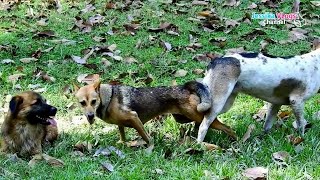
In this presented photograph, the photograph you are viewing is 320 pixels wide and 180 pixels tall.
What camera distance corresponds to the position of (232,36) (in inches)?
397

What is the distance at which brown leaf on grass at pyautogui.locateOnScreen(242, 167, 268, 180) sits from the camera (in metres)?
5.45

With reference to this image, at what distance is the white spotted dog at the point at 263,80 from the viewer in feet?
21.6

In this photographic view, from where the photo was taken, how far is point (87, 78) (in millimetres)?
8383

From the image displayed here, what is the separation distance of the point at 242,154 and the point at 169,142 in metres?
0.88

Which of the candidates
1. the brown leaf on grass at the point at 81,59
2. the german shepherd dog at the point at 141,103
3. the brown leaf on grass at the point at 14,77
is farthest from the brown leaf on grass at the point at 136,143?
the brown leaf on grass at the point at 81,59

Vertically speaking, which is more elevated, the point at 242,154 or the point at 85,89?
the point at 85,89

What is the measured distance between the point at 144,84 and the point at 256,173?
3.10 meters

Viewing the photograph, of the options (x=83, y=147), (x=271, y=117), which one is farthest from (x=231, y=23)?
(x=83, y=147)

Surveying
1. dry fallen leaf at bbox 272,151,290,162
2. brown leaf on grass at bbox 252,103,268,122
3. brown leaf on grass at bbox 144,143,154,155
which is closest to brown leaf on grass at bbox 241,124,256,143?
brown leaf on grass at bbox 252,103,268,122

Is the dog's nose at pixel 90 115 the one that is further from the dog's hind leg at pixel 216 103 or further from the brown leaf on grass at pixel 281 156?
the brown leaf on grass at pixel 281 156

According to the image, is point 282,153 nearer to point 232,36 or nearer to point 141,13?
point 232,36

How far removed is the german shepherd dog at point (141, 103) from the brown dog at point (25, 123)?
0.40 meters

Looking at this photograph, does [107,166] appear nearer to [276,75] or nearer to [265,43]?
[276,75]

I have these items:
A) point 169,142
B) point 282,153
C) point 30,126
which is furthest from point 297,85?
point 30,126
